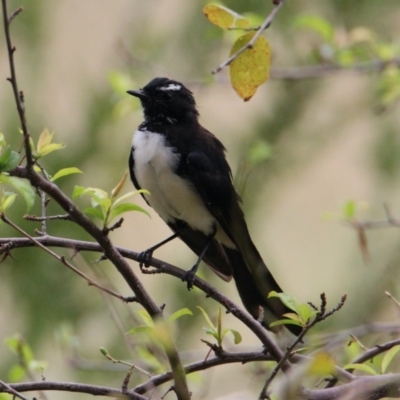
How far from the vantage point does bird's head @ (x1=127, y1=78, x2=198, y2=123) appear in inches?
160

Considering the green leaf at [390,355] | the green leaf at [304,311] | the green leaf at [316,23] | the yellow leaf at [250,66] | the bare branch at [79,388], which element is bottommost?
the green leaf at [390,355]

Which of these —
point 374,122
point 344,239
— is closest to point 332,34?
point 374,122

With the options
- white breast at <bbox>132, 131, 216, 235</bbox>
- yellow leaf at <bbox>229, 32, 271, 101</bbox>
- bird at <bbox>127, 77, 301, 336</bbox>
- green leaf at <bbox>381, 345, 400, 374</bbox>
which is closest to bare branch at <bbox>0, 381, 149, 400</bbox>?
green leaf at <bbox>381, 345, 400, 374</bbox>

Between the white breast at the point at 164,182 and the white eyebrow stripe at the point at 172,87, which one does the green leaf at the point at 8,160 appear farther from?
the white eyebrow stripe at the point at 172,87

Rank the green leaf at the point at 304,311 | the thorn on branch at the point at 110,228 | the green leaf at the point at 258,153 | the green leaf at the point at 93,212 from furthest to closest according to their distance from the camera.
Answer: the green leaf at the point at 258,153 → the green leaf at the point at 304,311 → the green leaf at the point at 93,212 → the thorn on branch at the point at 110,228

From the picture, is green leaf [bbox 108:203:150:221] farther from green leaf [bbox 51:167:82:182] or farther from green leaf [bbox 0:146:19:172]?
green leaf [bbox 0:146:19:172]

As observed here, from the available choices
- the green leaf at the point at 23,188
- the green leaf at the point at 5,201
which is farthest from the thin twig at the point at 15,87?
the green leaf at the point at 5,201

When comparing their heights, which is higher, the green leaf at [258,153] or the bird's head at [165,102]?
the bird's head at [165,102]

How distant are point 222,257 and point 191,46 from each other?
2.73 m

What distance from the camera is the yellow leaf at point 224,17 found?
96.0 inches

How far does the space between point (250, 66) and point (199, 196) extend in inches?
55.4

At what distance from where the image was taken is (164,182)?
12.1 ft

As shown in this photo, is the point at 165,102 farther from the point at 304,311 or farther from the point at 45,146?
the point at 304,311

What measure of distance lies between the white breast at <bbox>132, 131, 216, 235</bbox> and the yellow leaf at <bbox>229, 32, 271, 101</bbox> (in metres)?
1.31
